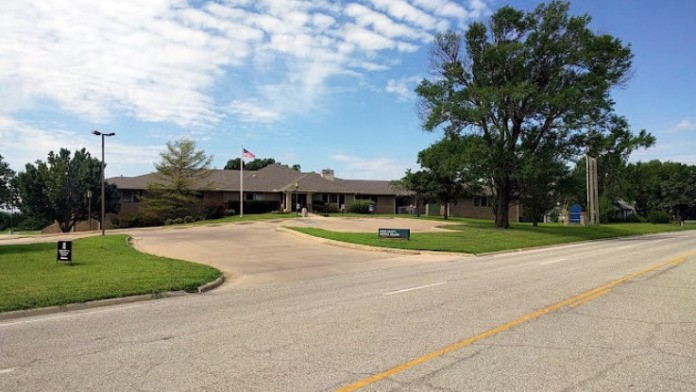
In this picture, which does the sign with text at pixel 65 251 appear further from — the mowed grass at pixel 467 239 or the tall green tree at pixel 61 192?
the tall green tree at pixel 61 192

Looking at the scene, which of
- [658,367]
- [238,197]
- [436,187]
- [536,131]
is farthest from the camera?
[238,197]

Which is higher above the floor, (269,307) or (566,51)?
(566,51)

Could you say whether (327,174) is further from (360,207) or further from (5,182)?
(5,182)

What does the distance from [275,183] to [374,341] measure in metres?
52.2

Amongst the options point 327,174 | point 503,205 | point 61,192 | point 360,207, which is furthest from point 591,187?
point 61,192

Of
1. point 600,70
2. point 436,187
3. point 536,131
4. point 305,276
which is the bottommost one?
point 305,276

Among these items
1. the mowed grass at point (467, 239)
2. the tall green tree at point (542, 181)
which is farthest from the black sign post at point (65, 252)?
the tall green tree at point (542, 181)

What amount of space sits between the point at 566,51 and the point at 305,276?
95.6 ft

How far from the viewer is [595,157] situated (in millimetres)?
39625

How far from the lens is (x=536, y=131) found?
39406 mm

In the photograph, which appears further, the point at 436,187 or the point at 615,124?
the point at 436,187

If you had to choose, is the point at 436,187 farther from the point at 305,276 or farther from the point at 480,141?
the point at 305,276

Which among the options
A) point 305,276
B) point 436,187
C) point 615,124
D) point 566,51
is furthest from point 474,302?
point 436,187

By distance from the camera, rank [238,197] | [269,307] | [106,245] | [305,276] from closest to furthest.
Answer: [269,307] → [305,276] → [106,245] → [238,197]
